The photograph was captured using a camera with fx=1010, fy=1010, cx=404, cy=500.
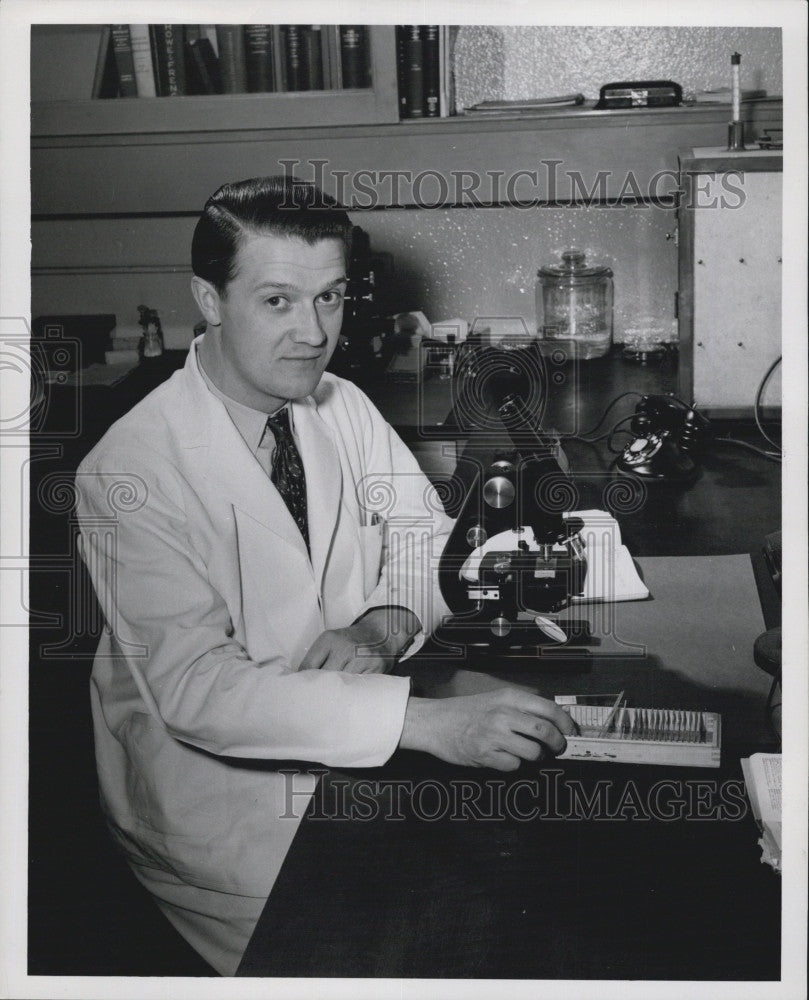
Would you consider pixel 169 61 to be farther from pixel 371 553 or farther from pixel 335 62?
pixel 371 553

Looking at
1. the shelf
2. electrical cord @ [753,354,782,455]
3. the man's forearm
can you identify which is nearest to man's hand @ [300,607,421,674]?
the man's forearm

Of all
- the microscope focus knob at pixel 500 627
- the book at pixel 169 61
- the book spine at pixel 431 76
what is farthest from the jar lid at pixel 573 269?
the microscope focus knob at pixel 500 627

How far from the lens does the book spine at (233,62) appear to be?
212 centimetres

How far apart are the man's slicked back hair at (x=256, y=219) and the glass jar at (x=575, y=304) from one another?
4.09 feet

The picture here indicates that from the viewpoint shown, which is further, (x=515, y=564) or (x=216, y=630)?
(x=515, y=564)

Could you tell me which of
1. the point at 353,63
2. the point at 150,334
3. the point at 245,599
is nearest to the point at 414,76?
the point at 353,63

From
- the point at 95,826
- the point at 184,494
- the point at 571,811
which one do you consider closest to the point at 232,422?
the point at 184,494

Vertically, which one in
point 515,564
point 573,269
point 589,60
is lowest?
point 515,564

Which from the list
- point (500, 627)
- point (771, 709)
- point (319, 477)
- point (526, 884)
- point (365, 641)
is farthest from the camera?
point (319, 477)

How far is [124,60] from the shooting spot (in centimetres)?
219

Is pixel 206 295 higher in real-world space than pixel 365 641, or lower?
higher

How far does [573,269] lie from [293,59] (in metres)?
0.84

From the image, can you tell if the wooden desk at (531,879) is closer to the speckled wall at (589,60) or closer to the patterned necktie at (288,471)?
the patterned necktie at (288,471)

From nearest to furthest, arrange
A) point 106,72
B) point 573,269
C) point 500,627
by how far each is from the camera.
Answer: point 500,627
point 106,72
point 573,269
